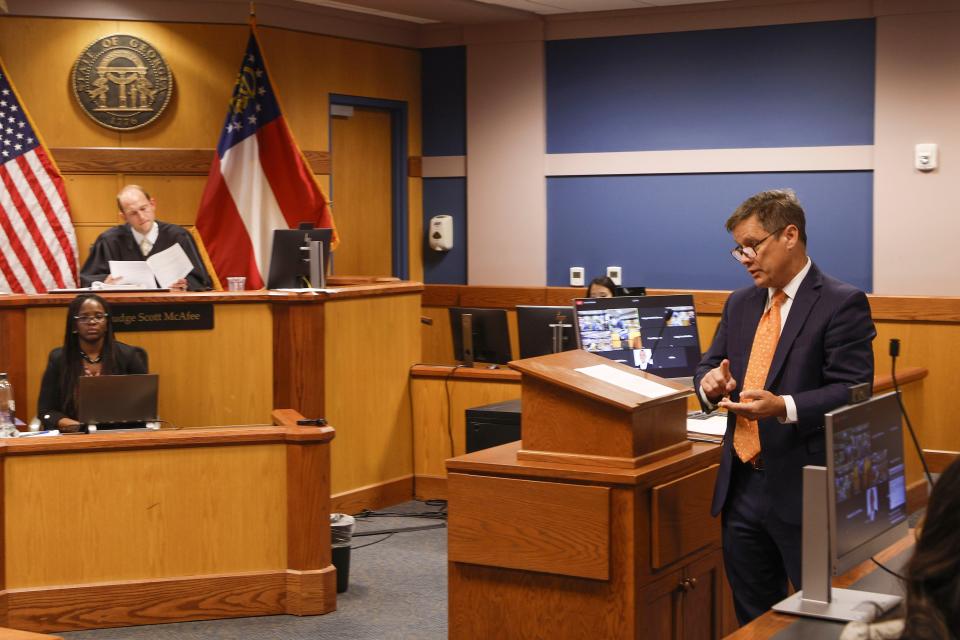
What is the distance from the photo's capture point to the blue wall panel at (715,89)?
791 cm

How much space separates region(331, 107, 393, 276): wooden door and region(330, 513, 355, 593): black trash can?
148 inches

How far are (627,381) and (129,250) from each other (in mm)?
4431

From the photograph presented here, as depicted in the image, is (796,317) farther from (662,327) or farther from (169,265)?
(169,265)

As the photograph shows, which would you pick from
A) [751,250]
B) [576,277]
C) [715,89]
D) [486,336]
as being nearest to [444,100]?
[576,277]

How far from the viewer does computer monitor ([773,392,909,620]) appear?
2361mm

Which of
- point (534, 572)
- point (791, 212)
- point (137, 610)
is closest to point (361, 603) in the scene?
point (137, 610)

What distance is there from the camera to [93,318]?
5.62m

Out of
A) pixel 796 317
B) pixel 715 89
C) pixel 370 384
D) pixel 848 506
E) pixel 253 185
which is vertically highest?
pixel 715 89

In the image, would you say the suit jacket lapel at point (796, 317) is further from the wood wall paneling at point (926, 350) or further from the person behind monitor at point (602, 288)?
the wood wall paneling at point (926, 350)

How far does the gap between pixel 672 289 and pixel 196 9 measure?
3766 millimetres

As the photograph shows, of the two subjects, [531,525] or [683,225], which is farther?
[683,225]

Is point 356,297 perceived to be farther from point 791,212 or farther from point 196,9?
point 791,212

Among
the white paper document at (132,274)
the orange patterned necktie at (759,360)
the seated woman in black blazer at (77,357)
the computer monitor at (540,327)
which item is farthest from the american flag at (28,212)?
the orange patterned necktie at (759,360)

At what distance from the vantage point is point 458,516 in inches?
129
